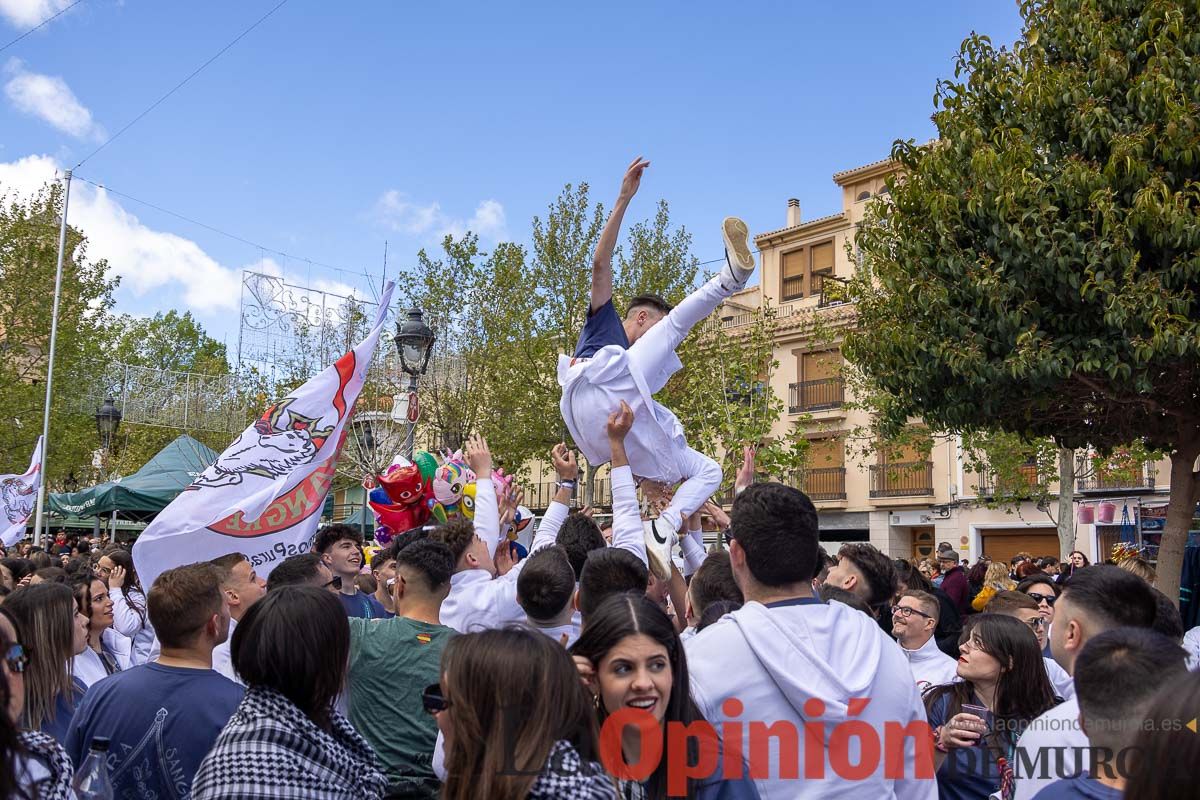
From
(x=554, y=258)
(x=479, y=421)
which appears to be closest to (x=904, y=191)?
(x=554, y=258)

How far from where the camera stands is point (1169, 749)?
1464 millimetres

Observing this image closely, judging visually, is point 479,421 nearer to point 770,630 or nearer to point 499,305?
point 499,305

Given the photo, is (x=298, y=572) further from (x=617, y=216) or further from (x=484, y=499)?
(x=617, y=216)

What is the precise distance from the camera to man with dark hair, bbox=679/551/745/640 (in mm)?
4082

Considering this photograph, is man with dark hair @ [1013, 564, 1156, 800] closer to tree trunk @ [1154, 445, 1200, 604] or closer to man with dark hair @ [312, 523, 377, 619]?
man with dark hair @ [312, 523, 377, 619]

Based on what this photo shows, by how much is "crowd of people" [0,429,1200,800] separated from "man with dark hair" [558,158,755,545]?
1.56 ft

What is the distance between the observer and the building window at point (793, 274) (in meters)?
32.5

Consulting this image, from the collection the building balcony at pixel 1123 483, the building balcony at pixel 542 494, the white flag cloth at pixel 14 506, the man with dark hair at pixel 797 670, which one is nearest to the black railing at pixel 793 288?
the building balcony at pixel 542 494

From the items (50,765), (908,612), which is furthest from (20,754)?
(908,612)

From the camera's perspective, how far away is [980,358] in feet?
29.6

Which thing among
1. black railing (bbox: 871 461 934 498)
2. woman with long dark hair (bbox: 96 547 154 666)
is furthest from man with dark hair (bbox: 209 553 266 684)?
black railing (bbox: 871 461 934 498)

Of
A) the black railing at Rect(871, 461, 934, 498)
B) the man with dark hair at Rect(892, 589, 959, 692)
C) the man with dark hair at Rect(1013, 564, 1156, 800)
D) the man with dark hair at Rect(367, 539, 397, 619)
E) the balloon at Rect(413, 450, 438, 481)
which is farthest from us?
the black railing at Rect(871, 461, 934, 498)

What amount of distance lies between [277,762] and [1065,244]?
7858mm

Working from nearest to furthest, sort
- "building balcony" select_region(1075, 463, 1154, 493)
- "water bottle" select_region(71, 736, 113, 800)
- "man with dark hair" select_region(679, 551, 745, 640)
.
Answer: "water bottle" select_region(71, 736, 113, 800) → "man with dark hair" select_region(679, 551, 745, 640) → "building balcony" select_region(1075, 463, 1154, 493)
